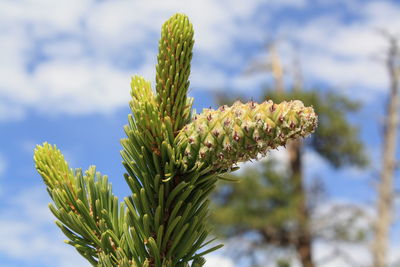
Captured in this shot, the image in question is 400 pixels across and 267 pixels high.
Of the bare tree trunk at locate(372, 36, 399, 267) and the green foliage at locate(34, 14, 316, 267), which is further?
the bare tree trunk at locate(372, 36, 399, 267)

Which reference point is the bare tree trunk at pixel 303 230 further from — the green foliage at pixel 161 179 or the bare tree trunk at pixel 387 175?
the green foliage at pixel 161 179

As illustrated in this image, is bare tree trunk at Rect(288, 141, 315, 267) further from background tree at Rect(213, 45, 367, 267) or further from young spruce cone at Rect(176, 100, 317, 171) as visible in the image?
young spruce cone at Rect(176, 100, 317, 171)

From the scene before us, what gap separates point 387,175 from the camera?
620 inches

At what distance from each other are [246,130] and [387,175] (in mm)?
15587

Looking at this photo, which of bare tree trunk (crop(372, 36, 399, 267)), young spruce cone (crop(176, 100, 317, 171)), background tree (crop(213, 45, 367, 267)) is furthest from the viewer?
background tree (crop(213, 45, 367, 267))

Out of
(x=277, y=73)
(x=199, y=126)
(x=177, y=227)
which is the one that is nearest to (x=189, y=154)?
(x=199, y=126)

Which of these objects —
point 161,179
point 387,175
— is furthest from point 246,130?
point 387,175

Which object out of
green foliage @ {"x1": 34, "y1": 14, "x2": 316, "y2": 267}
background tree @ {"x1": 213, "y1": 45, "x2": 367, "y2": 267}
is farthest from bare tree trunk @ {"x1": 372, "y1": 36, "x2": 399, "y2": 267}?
green foliage @ {"x1": 34, "y1": 14, "x2": 316, "y2": 267}

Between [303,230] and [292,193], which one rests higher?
[292,193]

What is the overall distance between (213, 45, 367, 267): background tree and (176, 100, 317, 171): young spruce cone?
14.6m

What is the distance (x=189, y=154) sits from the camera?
1.32 m

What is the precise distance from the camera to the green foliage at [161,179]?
1296mm

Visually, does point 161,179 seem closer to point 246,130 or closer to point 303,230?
point 246,130

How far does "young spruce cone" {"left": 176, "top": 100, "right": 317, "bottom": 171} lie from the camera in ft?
4.11
